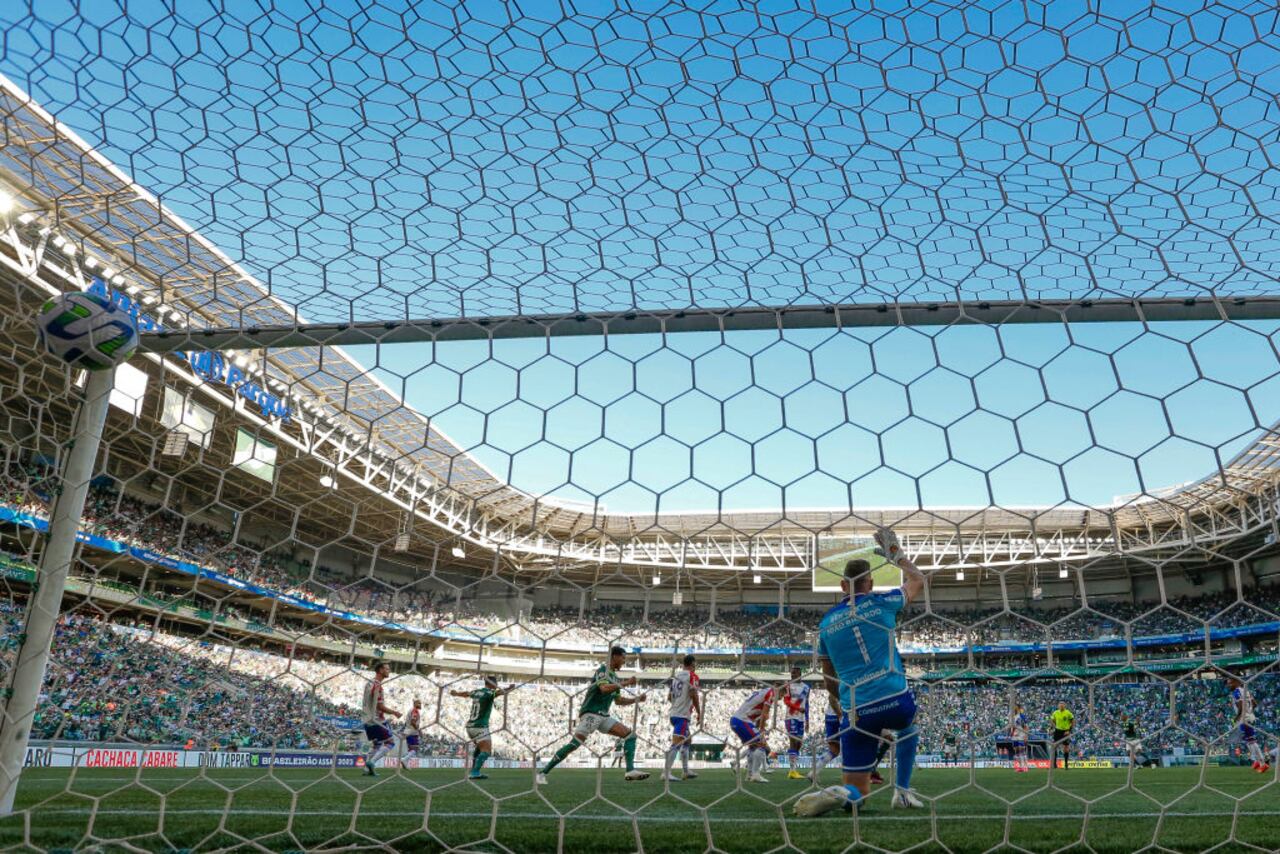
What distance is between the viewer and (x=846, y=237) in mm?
3484

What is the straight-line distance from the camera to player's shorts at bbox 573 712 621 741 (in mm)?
6590

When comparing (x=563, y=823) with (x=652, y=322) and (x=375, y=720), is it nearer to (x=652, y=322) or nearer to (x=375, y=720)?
(x=652, y=322)

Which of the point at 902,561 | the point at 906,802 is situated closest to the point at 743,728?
the point at 906,802

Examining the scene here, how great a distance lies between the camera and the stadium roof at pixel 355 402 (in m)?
2.74

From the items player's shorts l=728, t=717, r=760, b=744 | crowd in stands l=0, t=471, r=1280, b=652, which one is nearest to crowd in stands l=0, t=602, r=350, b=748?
crowd in stands l=0, t=471, r=1280, b=652

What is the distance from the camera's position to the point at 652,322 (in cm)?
299

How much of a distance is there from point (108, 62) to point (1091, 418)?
3.81 m

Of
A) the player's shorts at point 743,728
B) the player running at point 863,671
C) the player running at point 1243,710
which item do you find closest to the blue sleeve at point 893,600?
the player running at point 863,671

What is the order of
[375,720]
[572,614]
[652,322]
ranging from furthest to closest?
[375,720] < [652,322] < [572,614]

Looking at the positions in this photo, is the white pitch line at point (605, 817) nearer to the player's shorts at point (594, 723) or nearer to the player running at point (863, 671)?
the player running at point (863, 671)

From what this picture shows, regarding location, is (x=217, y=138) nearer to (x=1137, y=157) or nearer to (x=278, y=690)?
(x=278, y=690)

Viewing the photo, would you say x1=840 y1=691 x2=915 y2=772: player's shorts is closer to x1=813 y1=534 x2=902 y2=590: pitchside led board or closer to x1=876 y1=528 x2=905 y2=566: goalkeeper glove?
x1=813 y1=534 x2=902 y2=590: pitchside led board

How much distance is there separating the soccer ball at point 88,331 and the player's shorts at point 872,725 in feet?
10.0

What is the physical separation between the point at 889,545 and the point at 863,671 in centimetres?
111
